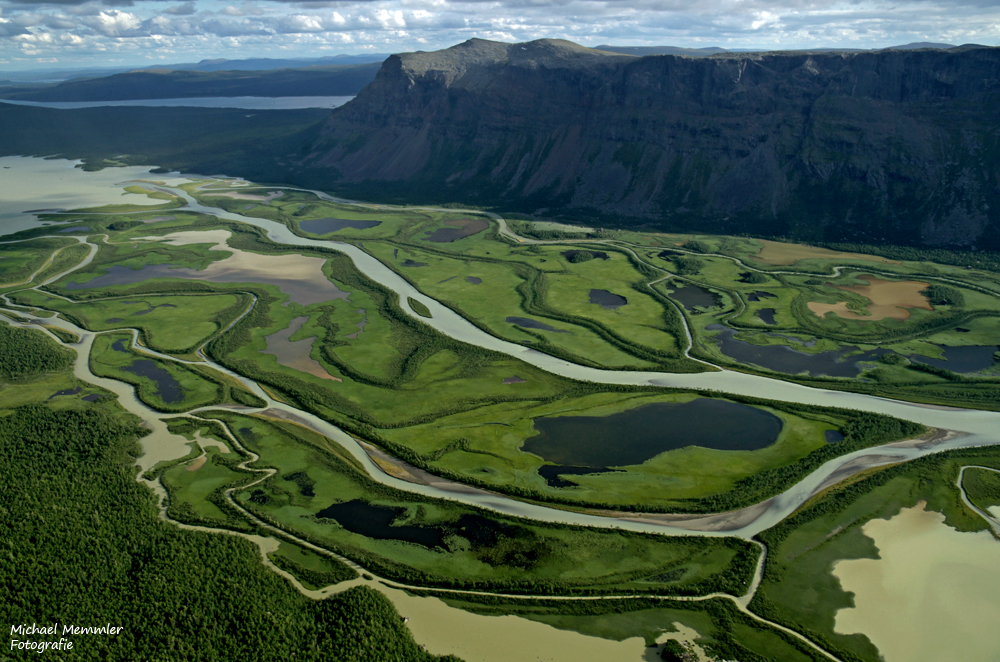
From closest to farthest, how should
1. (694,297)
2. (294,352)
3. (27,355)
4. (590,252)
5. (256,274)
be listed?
Result: (27,355) → (294,352) → (694,297) → (256,274) → (590,252)

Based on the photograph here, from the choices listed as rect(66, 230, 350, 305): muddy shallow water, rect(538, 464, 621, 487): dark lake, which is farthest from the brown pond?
rect(538, 464, 621, 487): dark lake

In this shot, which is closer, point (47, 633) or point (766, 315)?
point (47, 633)

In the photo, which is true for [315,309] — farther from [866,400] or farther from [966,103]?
[966,103]

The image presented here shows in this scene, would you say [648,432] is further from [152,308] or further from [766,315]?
[152,308]

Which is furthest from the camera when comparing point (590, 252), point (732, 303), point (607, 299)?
point (590, 252)

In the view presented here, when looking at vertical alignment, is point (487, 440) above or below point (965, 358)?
below

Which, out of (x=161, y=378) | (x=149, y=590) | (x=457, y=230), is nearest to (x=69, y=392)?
(x=161, y=378)

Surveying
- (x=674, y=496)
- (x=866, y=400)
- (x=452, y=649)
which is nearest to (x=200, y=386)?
(x=452, y=649)
